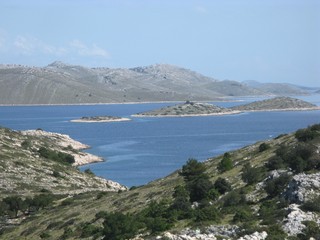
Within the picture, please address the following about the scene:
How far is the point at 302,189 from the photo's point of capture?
23625 mm

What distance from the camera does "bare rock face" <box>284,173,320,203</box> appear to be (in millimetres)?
23297

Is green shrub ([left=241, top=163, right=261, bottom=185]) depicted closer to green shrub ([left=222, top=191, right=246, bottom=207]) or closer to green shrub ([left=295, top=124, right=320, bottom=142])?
green shrub ([left=222, top=191, right=246, bottom=207])

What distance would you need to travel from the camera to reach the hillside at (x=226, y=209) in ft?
71.6

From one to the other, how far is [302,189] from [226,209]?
3811 mm

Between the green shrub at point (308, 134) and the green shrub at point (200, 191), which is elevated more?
the green shrub at point (308, 134)

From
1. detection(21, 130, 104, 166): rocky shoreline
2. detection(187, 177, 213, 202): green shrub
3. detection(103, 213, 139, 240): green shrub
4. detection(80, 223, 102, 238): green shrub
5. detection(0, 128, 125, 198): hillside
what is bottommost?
detection(21, 130, 104, 166): rocky shoreline

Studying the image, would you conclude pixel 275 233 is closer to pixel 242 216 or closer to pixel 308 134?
pixel 242 216

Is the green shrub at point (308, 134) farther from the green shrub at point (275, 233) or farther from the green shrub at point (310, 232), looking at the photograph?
the green shrub at point (275, 233)

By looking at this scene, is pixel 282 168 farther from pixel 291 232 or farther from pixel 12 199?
pixel 12 199

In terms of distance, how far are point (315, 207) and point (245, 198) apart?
585cm

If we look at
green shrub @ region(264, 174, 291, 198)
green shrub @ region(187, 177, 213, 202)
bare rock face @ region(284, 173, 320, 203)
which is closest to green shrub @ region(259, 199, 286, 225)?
bare rock face @ region(284, 173, 320, 203)

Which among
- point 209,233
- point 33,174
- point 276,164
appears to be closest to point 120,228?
point 209,233

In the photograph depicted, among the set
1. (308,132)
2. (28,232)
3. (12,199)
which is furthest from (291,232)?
(12,199)

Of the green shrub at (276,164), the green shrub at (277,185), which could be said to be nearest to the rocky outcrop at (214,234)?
the green shrub at (277,185)
